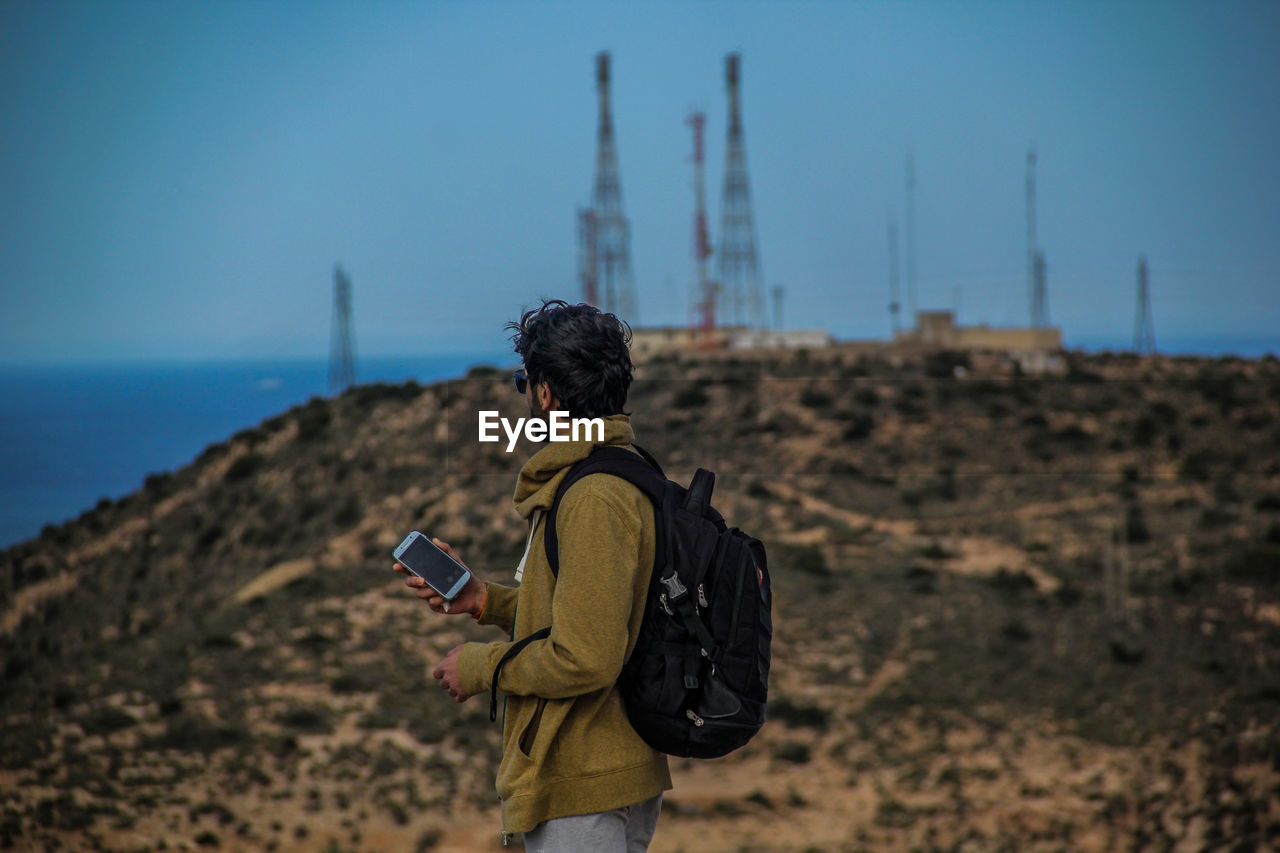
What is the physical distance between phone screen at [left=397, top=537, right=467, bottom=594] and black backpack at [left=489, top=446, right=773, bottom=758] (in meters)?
0.30

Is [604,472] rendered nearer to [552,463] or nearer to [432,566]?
[552,463]

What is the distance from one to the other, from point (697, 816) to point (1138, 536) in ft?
46.7

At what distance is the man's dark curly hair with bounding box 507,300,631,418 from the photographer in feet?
7.89

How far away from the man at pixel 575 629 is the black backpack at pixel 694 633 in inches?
1.3

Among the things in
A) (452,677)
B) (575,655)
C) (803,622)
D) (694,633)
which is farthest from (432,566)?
(803,622)

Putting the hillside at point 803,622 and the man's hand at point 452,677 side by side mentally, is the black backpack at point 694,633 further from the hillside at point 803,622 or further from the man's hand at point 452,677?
the hillside at point 803,622

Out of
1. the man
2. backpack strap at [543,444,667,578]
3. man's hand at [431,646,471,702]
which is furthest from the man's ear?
man's hand at [431,646,471,702]

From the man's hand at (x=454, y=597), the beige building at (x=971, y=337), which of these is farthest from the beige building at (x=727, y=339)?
the man's hand at (x=454, y=597)

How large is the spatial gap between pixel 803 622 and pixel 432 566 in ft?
57.0

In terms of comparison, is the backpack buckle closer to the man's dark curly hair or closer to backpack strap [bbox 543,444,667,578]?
backpack strap [bbox 543,444,667,578]

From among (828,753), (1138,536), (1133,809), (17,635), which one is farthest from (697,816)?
(17,635)

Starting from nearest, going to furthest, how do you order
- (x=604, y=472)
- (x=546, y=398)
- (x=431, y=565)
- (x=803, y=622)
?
(x=604, y=472) → (x=546, y=398) → (x=431, y=565) → (x=803, y=622)

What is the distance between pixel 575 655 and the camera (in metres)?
2.21

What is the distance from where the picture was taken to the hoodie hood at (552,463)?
7.84 feet
